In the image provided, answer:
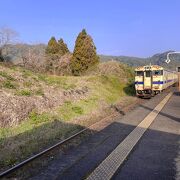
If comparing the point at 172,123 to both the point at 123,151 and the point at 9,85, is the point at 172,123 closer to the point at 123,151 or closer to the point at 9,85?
the point at 123,151

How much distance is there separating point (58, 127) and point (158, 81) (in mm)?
19791

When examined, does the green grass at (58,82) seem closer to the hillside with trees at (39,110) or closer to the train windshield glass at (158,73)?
the hillside with trees at (39,110)

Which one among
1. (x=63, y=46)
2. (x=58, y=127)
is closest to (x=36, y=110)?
(x=58, y=127)

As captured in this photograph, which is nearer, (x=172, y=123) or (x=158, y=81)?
(x=172, y=123)

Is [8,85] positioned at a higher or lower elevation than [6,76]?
lower

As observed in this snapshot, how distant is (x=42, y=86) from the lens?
2328 cm

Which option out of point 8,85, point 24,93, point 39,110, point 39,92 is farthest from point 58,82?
point 39,110

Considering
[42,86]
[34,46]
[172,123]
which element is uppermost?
[34,46]

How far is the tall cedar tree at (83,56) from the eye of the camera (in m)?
54.5

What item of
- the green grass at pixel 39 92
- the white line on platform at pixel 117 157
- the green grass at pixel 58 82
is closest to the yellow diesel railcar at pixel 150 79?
the green grass at pixel 58 82

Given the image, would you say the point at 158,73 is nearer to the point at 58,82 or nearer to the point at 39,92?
the point at 58,82

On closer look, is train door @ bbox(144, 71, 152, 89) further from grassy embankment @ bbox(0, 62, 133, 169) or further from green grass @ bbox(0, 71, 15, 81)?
green grass @ bbox(0, 71, 15, 81)

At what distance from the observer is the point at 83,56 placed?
2163 inches

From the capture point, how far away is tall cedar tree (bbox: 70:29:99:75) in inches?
2144
